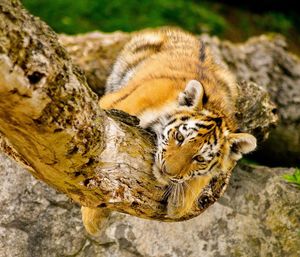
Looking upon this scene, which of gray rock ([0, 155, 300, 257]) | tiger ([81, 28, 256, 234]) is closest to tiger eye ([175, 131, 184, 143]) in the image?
tiger ([81, 28, 256, 234])

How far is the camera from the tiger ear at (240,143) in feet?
13.5

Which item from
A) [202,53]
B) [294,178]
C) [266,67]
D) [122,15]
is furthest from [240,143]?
[122,15]

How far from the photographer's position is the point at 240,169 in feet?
17.7

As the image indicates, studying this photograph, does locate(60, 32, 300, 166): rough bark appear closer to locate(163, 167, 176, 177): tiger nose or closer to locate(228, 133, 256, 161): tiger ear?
locate(228, 133, 256, 161): tiger ear

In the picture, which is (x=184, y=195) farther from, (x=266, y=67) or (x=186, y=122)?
(x=266, y=67)

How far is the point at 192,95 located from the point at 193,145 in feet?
0.90

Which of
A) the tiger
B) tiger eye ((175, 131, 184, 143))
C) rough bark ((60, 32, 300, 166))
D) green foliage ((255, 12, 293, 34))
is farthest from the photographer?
green foliage ((255, 12, 293, 34))

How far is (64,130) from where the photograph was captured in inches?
120

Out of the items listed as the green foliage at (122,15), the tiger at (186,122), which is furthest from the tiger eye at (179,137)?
the green foliage at (122,15)

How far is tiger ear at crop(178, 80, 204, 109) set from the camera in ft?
13.2

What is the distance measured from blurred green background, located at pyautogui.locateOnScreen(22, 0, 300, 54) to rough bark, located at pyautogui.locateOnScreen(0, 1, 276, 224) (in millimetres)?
4938

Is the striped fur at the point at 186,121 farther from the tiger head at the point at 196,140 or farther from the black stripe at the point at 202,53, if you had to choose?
the black stripe at the point at 202,53

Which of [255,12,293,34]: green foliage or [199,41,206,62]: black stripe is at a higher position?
[199,41,206,62]: black stripe

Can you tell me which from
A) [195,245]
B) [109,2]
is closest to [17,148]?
[195,245]
